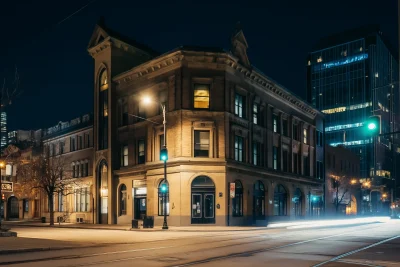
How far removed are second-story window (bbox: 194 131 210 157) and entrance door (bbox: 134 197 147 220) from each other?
7902 millimetres

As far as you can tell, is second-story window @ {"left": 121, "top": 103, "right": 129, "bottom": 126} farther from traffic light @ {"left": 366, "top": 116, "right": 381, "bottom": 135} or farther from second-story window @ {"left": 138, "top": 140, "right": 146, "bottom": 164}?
traffic light @ {"left": 366, "top": 116, "right": 381, "bottom": 135}

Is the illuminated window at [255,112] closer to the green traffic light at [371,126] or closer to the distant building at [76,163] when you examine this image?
the distant building at [76,163]

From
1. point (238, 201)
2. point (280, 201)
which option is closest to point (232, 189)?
point (238, 201)

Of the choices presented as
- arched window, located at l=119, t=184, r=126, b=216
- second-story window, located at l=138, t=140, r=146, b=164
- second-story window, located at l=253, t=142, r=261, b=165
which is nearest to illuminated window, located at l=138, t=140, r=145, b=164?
second-story window, located at l=138, t=140, r=146, b=164

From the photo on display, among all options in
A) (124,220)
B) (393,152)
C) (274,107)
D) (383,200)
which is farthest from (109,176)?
(393,152)

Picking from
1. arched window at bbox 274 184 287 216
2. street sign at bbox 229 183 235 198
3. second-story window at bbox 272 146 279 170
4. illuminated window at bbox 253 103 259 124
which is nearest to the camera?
street sign at bbox 229 183 235 198

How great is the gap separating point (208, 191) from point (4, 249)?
79.4 feet

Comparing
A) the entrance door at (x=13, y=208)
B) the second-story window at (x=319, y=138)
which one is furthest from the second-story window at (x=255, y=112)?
the entrance door at (x=13, y=208)

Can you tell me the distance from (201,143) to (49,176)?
1737 cm

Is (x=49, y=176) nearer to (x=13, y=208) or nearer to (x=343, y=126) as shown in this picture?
(x=13, y=208)

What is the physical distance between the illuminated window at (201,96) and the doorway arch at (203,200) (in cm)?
621

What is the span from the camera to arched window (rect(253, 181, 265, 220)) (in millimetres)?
47650

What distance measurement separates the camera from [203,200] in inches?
1618

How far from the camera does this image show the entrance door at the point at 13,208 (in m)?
71.3
